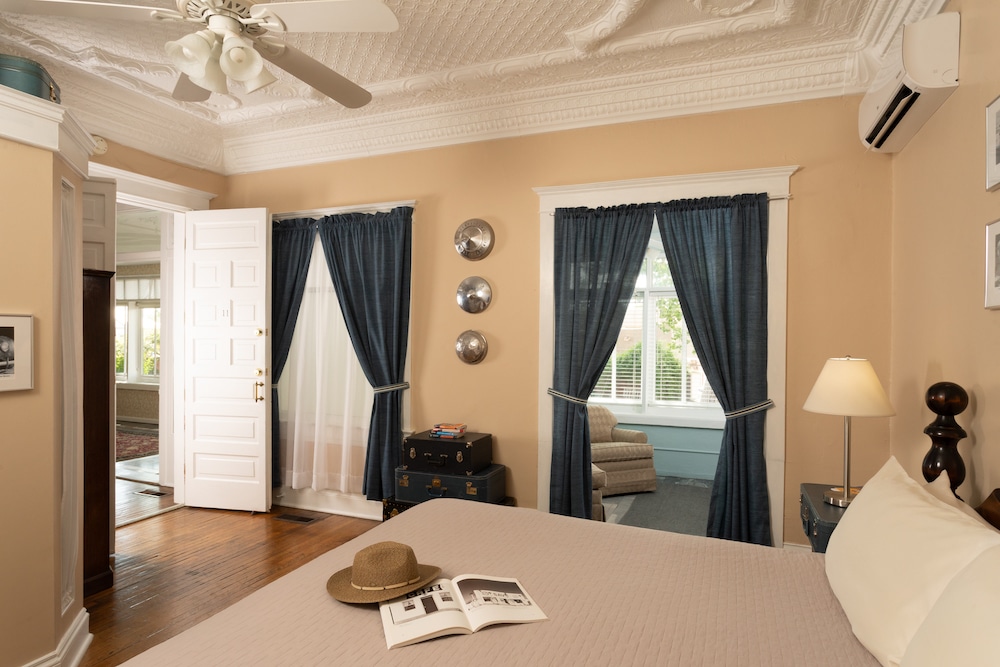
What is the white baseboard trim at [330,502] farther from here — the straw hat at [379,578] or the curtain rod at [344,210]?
the straw hat at [379,578]

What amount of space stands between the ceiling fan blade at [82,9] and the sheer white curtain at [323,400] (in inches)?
104

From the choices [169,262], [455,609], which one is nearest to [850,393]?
[455,609]

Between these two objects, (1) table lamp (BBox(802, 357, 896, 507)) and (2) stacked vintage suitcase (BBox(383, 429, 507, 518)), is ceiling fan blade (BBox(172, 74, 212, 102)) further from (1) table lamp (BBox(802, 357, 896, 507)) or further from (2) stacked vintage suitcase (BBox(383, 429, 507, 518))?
(1) table lamp (BBox(802, 357, 896, 507))

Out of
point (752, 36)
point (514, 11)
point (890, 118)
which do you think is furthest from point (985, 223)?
point (514, 11)

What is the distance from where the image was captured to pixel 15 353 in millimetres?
2260

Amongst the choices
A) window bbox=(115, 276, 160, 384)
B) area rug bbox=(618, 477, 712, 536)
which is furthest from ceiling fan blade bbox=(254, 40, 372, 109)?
window bbox=(115, 276, 160, 384)

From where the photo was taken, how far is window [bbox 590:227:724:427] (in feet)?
19.0

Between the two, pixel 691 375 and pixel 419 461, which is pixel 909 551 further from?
pixel 691 375

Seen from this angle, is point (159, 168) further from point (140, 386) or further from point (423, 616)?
point (140, 386)

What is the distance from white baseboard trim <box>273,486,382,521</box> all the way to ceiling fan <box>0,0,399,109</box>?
3.22 meters

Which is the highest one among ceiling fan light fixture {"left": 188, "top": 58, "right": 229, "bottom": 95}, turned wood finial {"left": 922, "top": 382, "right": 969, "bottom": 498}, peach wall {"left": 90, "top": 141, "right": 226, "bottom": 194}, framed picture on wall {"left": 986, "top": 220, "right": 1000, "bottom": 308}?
peach wall {"left": 90, "top": 141, "right": 226, "bottom": 194}

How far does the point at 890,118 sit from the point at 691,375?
3458 mm

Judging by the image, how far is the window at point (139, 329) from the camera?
8.70 meters

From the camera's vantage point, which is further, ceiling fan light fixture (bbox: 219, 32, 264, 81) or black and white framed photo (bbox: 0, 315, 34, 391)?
black and white framed photo (bbox: 0, 315, 34, 391)
